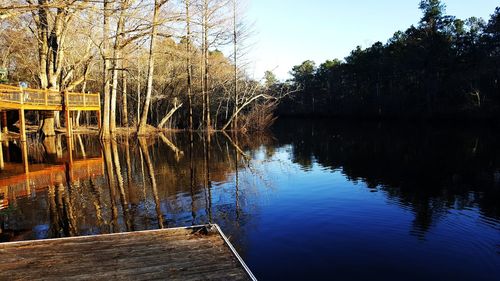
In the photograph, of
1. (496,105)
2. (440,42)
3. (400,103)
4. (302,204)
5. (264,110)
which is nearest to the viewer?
(302,204)

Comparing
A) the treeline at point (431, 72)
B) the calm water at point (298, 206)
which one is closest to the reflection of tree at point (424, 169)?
the calm water at point (298, 206)

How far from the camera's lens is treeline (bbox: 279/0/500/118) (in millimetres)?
39781

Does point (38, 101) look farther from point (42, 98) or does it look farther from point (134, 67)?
point (134, 67)

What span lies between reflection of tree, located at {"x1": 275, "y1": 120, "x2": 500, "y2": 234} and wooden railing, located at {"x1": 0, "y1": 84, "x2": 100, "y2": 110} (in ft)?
46.0

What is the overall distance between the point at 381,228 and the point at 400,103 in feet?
155

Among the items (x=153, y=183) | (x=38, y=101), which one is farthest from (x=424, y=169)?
(x=38, y=101)

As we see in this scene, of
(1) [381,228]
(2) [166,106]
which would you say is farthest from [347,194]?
(2) [166,106]

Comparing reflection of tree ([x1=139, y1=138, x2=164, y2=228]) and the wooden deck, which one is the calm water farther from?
the wooden deck

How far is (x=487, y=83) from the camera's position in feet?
132

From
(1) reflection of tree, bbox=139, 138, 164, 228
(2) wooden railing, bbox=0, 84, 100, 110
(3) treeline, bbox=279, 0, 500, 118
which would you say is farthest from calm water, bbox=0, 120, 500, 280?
(3) treeline, bbox=279, 0, 500, 118

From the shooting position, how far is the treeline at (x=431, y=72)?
39781 millimetres

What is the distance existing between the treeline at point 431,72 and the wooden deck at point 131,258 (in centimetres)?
3981

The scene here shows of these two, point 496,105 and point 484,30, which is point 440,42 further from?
point 496,105

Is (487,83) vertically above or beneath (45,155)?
above
